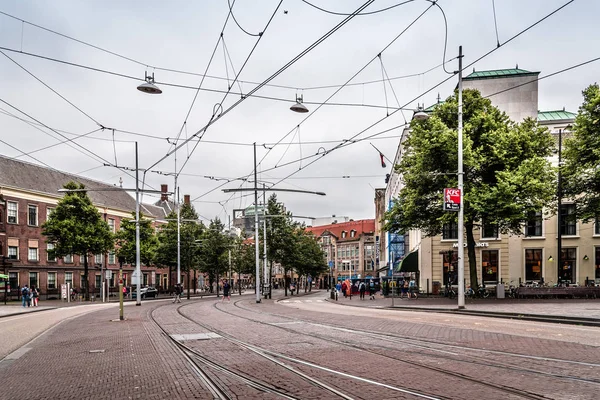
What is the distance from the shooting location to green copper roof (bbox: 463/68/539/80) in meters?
46.5

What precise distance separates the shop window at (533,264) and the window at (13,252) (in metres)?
48.5

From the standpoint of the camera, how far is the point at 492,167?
34656 mm

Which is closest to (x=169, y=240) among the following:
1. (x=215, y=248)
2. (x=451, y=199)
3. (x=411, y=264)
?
(x=215, y=248)

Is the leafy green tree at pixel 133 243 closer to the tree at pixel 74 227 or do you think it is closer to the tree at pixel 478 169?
the tree at pixel 74 227

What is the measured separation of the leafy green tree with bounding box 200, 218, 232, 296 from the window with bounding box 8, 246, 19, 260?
1912cm

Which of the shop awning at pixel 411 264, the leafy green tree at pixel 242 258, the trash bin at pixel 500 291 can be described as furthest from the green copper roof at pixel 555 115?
the leafy green tree at pixel 242 258

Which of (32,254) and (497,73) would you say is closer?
(497,73)

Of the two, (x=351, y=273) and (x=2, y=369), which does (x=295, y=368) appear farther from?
(x=351, y=273)

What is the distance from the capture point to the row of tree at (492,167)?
32.5 meters

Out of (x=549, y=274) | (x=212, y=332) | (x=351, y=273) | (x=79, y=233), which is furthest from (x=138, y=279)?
(x=351, y=273)

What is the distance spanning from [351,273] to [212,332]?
3856 inches

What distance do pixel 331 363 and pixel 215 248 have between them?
5573 centimetres

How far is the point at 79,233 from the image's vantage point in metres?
53.8

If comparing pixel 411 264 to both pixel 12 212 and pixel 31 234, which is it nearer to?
pixel 31 234
